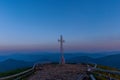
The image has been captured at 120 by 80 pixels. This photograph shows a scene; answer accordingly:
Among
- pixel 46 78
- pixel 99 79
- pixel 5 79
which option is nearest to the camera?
pixel 99 79

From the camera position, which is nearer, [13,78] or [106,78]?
[106,78]

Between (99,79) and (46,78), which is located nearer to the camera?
(99,79)

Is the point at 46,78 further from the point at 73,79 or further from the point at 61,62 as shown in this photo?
the point at 61,62

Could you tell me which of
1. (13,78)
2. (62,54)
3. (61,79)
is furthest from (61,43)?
(61,79)

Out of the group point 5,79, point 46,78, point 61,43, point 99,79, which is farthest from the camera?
point 61,43

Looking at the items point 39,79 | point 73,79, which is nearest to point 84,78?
point 73,79

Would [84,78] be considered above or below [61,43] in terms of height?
below

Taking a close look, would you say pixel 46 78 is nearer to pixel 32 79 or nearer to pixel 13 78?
pixel 32 79

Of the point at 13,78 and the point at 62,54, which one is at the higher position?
the point at 62,54

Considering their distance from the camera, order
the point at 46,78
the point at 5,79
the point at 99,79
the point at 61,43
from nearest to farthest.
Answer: the point at 99,79 → the point at 46,78 → the point at 5,79 → the point at 61,43
